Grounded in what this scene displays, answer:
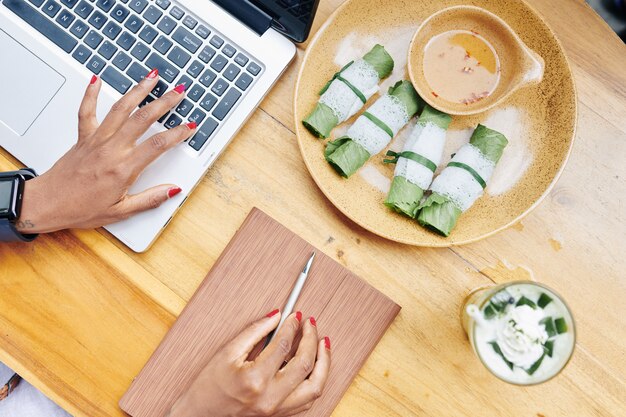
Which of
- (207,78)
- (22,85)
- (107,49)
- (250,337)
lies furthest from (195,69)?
(250,337)

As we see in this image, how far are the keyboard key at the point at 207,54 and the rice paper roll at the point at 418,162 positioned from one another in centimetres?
28

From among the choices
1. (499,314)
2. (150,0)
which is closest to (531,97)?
(499,314)

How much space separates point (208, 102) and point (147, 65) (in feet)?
0.32

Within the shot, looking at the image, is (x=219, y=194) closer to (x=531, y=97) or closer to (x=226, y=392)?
(x=226, y=392)

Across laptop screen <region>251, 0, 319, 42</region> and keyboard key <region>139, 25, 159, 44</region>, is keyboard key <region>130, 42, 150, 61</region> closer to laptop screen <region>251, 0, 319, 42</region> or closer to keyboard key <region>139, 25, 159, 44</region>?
keyboard key <region>139, 25, 159, 44</region>

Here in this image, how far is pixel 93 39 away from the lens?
726 mm

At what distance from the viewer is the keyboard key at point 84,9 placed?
2.39 feet

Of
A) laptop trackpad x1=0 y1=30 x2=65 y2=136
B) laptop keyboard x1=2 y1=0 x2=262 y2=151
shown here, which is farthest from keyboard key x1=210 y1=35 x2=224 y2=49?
laptop trackpad x1=0 y1=30 x2=65 y2=136

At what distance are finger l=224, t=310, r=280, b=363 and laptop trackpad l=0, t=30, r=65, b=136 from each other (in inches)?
15.7

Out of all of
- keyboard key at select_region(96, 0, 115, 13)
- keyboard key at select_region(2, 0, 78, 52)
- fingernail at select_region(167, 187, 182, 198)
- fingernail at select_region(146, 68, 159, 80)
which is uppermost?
keyboard key at select_region(96, 0, 115, 13)

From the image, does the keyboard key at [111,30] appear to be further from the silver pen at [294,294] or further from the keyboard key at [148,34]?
the silver pen at [294,294]

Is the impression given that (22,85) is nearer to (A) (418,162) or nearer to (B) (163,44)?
(B) (163,44)

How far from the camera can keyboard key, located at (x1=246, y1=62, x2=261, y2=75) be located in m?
0.72

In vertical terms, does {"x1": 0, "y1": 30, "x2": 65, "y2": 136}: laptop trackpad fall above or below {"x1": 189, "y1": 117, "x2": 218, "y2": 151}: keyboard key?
below
